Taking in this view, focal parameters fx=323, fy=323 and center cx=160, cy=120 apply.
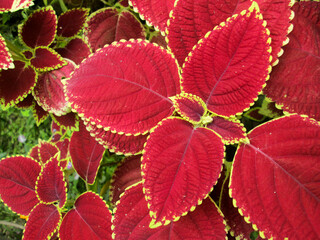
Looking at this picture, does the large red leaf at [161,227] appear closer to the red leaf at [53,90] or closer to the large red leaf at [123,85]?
the large red leaf at [123,85]

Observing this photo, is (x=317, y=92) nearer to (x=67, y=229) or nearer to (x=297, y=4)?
(x=297, y=4)

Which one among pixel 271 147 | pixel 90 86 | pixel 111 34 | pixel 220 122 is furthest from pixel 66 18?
pixel 271 147

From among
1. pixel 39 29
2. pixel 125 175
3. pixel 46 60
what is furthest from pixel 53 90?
pixel 125 175

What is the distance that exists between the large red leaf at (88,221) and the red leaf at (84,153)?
0.07 metres

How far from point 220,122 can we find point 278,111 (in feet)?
0.70

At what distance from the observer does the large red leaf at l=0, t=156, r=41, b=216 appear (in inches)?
33.6

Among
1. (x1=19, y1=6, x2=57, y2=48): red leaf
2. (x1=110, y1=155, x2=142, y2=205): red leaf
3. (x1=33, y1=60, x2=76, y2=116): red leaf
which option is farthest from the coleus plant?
(x1=19, y1=6, x2=57, y2=48): red leaf

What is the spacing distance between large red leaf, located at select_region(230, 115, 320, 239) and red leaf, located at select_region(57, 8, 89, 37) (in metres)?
0.70

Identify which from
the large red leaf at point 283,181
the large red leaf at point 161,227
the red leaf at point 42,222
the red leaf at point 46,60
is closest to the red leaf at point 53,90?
the red leaf at point 46,60

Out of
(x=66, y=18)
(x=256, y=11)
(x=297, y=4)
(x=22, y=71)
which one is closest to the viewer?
(x=256, y=11)

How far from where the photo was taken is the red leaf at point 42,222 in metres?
0.76

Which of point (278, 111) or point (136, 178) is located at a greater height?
point (278, 111)

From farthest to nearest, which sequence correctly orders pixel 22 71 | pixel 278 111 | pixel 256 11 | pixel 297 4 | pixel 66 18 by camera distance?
1. pixel 66 18
2. pixel 22 71
3. pixel 278 111
4. pixel 297 4
5. pixel 256 11

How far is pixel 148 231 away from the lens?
24.4 inches
